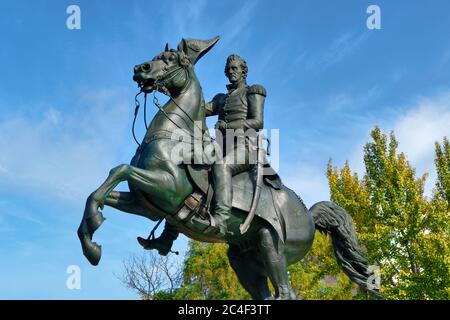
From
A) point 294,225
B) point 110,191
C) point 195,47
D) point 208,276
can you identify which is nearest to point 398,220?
point 208,276

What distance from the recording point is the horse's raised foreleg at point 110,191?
177 inches

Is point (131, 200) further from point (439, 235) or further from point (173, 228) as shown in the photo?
point (439, 235)

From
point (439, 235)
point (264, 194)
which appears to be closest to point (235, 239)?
point (264, 194)

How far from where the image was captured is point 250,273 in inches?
234

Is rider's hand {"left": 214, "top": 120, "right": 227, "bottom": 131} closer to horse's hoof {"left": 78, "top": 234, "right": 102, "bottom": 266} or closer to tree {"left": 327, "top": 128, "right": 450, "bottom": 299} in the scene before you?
horse's hoof {"left": 78, "top": 234, "right": 102, "bottom": 266}

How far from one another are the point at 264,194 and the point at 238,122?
0.93 metres

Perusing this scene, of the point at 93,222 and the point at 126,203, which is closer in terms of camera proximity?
the point at 93,222

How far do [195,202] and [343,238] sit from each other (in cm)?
226

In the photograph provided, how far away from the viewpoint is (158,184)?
16.0 feet

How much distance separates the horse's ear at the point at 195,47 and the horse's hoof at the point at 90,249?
8.15 ft

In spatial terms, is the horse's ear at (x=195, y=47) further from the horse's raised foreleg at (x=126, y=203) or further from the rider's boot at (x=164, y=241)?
the rider's boot at (x=164, y=241)

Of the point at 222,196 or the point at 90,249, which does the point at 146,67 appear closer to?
the point at 222,196

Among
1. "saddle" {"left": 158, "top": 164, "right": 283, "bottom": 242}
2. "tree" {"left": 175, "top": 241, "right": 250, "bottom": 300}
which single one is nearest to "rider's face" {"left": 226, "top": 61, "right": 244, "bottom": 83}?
"saddle" {"left": 158, "top": 164, "right": 283, "bottom": 242}

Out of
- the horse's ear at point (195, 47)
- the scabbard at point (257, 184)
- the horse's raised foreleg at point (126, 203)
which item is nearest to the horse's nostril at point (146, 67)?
the horse's ear at point (195, 47)
